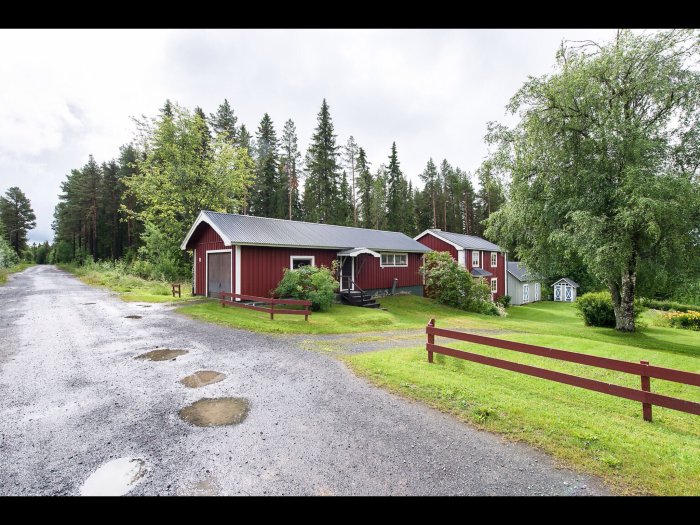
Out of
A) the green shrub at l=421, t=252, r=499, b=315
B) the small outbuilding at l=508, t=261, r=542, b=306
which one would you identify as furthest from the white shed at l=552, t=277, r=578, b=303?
the green shrub at l=421, t=252, r=499, b=315

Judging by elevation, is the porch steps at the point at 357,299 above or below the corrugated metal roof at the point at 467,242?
below

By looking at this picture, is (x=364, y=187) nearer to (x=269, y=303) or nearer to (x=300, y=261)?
(x=300, y=261)

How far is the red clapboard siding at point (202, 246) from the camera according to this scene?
17.3 m

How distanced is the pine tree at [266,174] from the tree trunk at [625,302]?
108ft

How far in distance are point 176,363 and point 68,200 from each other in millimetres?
61313

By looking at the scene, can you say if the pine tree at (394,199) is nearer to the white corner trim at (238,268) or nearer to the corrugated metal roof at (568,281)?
the corrugated metal roof at (568,281)

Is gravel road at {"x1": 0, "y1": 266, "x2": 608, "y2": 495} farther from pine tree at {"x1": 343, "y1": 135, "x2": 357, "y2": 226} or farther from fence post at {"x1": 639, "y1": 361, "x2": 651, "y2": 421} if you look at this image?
pine tree at {"x1": 343, "y1": 135, "x2": 357, "y2": 226}

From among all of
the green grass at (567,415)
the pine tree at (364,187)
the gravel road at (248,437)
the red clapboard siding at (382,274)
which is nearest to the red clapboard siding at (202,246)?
the red clapboard siding at (382,274)

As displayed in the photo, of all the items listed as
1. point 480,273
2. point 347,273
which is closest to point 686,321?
point 480,273

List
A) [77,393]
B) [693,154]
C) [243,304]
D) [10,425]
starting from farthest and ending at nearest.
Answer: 1. [243,304]
2. [693,154]
3. [77,393]
4. [10,425]

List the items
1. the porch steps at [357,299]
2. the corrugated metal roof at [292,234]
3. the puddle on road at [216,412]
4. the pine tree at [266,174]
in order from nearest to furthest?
the puddle on road at [216,412], the corrugated metal roof at [292,234], the porch steps at [357,299], the pine tree at [266,174]

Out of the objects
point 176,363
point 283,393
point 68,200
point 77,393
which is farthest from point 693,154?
point 68,200
